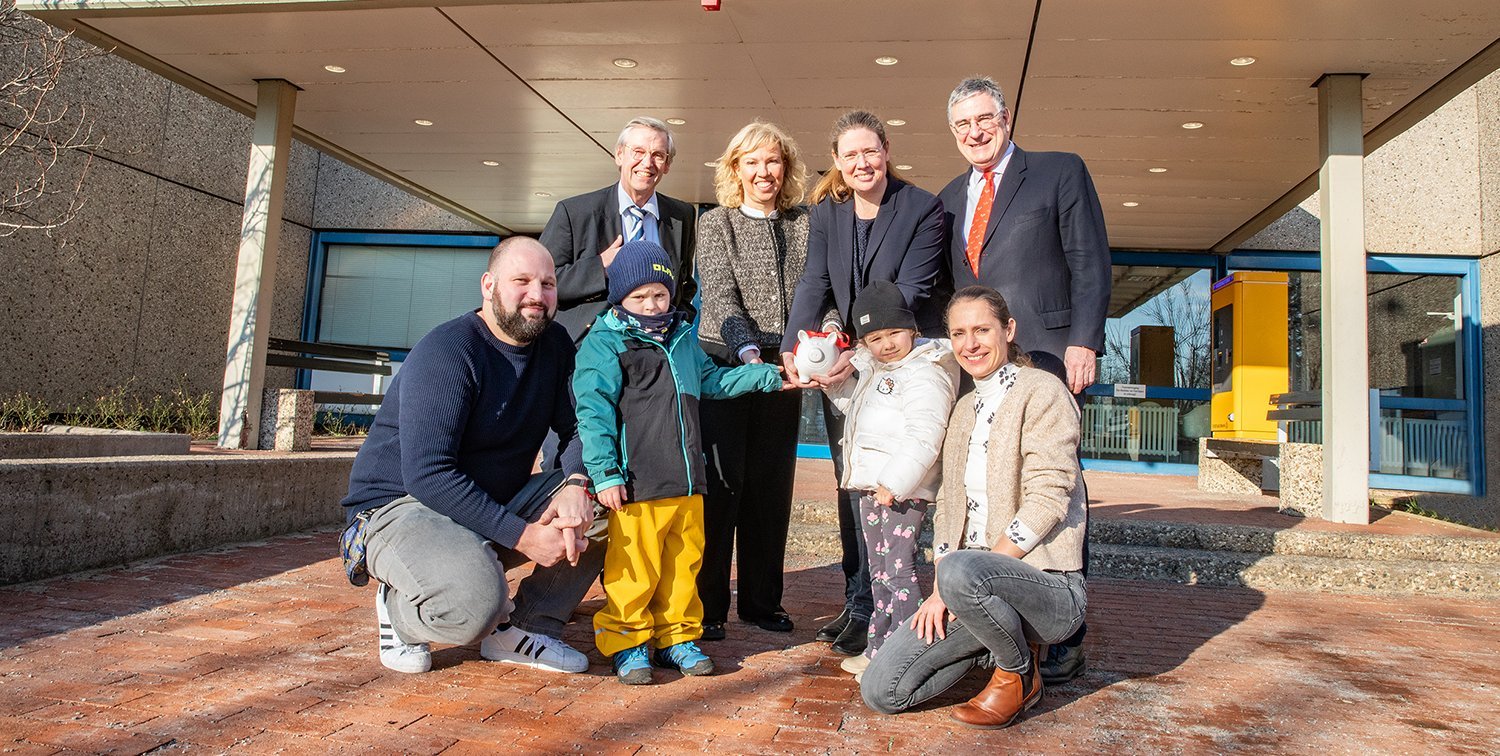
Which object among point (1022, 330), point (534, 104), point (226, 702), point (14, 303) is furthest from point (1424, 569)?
point (14, 303)

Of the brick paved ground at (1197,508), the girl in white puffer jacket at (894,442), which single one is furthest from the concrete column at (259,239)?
the girl in white puffer jacket at (894,442)

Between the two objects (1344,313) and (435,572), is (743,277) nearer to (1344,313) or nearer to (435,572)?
(435,572)

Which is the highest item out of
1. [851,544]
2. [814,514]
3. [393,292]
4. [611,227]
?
[393,292]

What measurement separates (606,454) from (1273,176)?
31.9 ft

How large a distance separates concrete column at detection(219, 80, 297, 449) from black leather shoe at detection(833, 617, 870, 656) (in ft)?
23.3

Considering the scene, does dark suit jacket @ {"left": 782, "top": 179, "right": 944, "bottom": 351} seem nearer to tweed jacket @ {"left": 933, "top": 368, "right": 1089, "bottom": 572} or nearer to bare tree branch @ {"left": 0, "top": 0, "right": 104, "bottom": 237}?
tweed jacket @ {"left": 933, "top": 368, "right": 1089, "bottom": 572}

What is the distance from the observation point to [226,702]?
2.61 m

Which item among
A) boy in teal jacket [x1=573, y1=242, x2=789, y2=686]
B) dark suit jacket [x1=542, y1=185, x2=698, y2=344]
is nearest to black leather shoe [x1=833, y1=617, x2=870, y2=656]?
boy in teal jacket [x1=573, y1=242, x2=789, y2=686]

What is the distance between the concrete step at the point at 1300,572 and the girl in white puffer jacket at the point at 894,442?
2871 millimetres

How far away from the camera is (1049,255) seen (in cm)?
333

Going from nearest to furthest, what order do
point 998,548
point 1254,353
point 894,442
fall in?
point 998,548 → point 894,442 → point 1254,353

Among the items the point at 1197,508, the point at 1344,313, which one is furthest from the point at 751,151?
the point at 1197,508

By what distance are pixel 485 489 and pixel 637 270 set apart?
879 millimetres

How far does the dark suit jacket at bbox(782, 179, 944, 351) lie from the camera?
3400 mm
